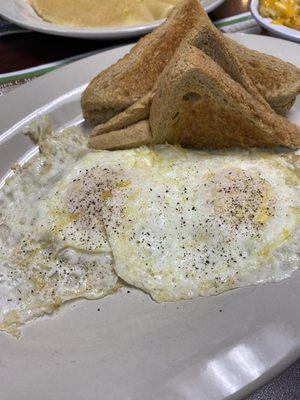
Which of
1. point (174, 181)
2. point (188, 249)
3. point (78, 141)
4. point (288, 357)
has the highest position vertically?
point (78, 141)

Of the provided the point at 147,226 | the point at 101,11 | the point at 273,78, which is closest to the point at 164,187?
the point at 147,226

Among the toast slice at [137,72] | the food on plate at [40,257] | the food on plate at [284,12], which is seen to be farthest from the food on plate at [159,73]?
the food on plate at [284,12]

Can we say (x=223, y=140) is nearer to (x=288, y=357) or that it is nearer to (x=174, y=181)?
(x=174, y=181)

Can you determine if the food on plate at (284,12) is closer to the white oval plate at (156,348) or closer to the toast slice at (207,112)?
the toast slice at (207,112)

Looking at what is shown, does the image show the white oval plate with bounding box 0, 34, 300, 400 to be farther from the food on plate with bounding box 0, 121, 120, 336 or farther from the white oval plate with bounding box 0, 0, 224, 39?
the white oval plate with bounding box 0, 0, 224, 39

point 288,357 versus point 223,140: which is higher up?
point 223,140

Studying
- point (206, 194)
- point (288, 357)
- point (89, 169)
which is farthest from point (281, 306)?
point (89, 169)

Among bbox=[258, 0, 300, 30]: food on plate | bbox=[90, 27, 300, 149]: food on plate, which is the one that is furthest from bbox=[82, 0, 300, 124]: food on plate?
bbox=[258, 0, 300, 30]: food on plate
